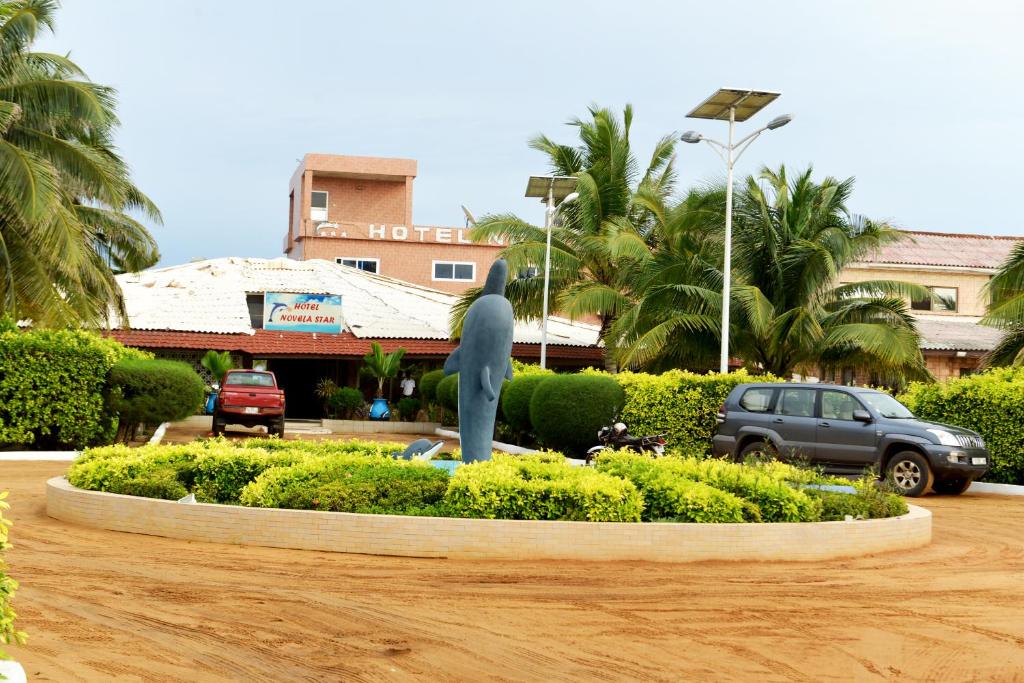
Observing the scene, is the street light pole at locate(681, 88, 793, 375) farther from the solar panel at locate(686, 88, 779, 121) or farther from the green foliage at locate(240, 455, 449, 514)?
the green foliage at locate(240, 455, 449, 514)

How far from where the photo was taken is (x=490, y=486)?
1027cm

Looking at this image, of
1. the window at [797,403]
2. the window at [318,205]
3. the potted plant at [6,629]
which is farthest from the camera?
the window at [318,205]

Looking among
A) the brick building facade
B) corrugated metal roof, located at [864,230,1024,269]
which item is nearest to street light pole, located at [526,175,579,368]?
corrugated metal roof, located at [864,230,1024,269]

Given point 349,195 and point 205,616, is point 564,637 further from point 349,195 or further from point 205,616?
point 349,195

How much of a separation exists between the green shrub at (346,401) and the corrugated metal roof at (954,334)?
58.7 ft

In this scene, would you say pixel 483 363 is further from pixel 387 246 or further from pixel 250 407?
pixel 387 246

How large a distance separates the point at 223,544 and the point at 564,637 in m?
4.34

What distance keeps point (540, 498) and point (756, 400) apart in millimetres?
8662

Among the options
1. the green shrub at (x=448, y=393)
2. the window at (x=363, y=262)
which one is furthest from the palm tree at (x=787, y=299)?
the window at (x=363, y=262)

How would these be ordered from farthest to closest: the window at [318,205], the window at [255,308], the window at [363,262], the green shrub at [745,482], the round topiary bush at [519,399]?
1. the window at [318,205]
2. the window at [363,262]
3. the window at [255,308]
4. the round topiary bush at [519,399]
5. the green shrub at [745,482]

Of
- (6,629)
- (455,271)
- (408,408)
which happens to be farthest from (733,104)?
(455,271)

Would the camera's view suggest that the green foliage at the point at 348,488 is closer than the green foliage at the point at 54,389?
Yes

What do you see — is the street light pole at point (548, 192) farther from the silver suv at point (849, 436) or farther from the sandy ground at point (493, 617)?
the sandy ground at point (493, 617)

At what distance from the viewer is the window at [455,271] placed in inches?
1980
